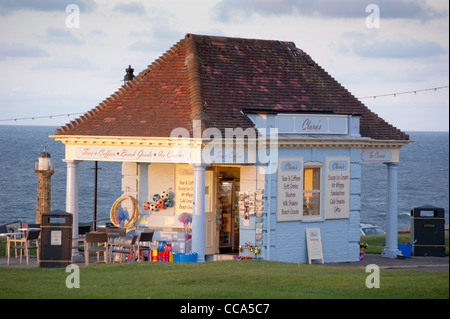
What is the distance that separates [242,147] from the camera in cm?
2059

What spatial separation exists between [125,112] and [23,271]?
20.2ft

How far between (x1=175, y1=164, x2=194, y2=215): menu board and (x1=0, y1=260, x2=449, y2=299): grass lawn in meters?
4.14

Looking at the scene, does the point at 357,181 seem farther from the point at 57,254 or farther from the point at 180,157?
the point at 57,254

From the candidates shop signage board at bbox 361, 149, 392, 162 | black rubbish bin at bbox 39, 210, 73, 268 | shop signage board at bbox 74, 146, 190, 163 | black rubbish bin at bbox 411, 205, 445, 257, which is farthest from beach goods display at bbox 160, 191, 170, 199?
black rubbish bin at bbox 411, 205, 445, 257

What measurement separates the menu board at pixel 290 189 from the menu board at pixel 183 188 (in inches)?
99.4

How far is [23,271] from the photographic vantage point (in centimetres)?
1692

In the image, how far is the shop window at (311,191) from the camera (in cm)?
2200

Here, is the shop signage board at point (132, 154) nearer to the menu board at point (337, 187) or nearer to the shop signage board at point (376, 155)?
the menu board at point (337, 187)

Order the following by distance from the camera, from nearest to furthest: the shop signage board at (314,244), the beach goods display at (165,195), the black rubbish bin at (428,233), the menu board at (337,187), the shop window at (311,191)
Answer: the shop signage board at (314,244), the shop window at (311,191), the menu board at (337,187), the beach goods display at (165,195), the black rubbish bin at (428,233)

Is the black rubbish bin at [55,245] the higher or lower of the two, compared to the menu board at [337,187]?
lower

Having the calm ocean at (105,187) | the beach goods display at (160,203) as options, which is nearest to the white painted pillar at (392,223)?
the beach goods display at (160,203)

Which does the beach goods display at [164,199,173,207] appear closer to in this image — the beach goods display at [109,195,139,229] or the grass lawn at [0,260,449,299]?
the beach goods display at [109,195,139,229]
